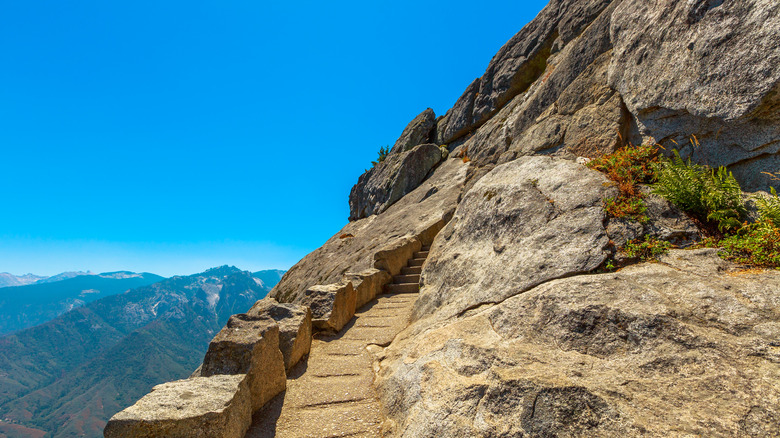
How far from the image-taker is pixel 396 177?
2564cm

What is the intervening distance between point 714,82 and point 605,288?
4.62 m

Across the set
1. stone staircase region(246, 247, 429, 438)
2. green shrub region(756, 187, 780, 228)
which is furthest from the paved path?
green shrub region(756, 187, 780, 228)

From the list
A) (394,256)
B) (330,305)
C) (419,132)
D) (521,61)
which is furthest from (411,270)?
(419,132)

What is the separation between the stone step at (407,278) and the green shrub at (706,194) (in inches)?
321

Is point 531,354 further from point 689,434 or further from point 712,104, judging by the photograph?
point 712,104

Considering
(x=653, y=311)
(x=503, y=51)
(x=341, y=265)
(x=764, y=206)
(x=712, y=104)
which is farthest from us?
(x=503, y=51)

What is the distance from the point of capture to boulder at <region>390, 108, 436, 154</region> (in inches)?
1186

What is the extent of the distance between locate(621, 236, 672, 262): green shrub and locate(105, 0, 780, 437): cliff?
131 mm

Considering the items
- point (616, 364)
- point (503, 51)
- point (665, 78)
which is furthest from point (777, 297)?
point (503, 51)

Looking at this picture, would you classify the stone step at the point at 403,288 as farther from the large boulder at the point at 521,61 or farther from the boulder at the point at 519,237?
the large boulder at the point at 521,61

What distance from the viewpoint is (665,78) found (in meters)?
7.32

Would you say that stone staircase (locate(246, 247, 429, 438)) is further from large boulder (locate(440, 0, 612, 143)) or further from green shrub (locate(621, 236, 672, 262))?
large boulder (locate(440, 0, 612, 143))

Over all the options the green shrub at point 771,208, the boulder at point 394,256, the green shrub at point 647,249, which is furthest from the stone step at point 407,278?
the green shrub at point 771,208

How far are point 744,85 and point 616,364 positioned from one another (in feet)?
17.4
